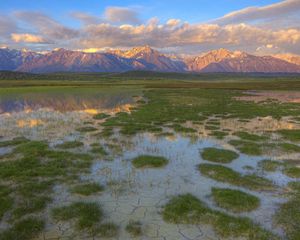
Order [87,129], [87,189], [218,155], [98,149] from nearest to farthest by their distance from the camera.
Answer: [87,189]
[218,155]
[98,149]
[87,129]

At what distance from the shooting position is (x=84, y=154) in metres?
22.3

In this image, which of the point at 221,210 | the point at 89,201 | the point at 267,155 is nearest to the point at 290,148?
the point at 267,155

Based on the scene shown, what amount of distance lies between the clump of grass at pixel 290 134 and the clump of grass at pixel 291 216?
1379 centimetres

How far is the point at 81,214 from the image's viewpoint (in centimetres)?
1286

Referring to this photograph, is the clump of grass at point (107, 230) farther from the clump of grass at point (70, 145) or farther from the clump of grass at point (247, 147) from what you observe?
the clump of grass at point (247, 147)

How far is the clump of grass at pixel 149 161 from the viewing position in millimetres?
19872

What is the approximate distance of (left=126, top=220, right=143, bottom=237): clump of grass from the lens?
11.5m

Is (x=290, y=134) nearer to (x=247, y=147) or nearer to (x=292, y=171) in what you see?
(x=247, y=147)

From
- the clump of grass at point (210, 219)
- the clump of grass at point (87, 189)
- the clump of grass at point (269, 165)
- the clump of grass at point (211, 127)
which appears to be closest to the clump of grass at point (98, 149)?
the clump of grass at point (87, 189)

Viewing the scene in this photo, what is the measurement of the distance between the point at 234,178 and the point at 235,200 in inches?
129

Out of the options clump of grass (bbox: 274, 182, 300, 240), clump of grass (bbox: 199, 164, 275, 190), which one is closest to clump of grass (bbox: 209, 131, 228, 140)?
clump of grass (bbox: 199, 164, 275, 190)

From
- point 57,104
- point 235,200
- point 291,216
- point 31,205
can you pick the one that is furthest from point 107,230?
point 57,104

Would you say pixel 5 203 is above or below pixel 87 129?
above

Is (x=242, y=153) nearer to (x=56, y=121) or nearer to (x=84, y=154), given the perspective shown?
(x=84, y=154)
